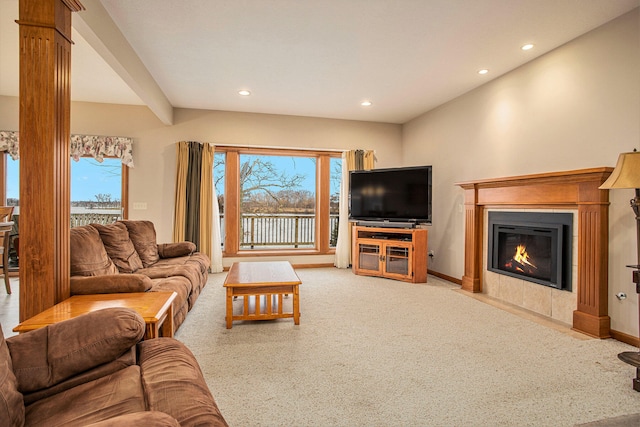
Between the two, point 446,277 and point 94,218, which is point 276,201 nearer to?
point 94,218

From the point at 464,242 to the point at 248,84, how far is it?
3.56 meters

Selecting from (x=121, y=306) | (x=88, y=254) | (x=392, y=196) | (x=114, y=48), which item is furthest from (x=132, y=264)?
(x=392, y=196)

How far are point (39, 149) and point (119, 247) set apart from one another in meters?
1.58

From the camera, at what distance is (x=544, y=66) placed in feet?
11.3

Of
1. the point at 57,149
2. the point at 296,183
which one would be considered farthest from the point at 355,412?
the point at 296,183

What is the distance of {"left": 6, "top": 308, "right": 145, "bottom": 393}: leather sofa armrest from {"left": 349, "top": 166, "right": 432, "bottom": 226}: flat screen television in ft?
13.9

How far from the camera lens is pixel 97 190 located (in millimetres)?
5277

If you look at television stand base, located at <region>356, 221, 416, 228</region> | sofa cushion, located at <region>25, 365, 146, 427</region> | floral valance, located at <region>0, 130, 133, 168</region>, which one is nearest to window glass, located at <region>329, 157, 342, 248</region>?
television stand base, located at <region>356, 221, 416, 228</region>

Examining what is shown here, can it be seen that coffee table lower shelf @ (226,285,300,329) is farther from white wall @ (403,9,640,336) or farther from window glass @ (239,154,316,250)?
window glass @ (239,154,316,250)

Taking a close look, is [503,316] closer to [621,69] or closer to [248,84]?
[621,69]

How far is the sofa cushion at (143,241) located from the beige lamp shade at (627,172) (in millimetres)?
4289

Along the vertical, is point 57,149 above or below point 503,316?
above

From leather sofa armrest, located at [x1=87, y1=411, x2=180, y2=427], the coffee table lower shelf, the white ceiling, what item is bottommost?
the coffee table lower shelf

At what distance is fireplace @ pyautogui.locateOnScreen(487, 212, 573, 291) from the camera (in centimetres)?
320
